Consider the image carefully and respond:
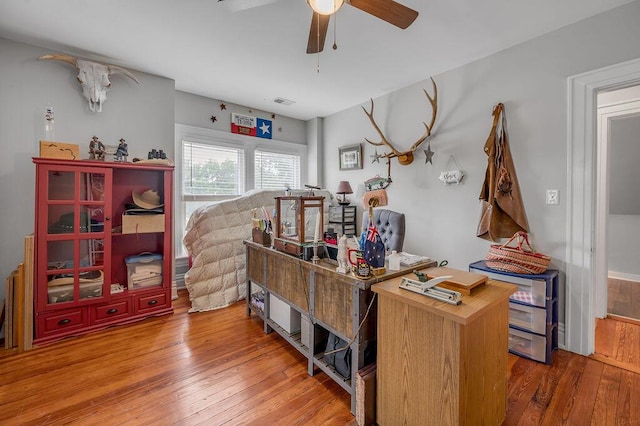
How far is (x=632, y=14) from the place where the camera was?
1.95 m

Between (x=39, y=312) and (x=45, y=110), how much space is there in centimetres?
182

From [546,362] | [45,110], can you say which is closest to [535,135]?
[546,362]

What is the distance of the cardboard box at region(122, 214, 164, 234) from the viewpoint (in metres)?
2.76

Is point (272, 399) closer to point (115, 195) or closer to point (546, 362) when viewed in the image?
point (546, 362)

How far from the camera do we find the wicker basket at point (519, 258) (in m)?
2.17

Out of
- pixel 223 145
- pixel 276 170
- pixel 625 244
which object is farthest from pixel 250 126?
pixel 625 244

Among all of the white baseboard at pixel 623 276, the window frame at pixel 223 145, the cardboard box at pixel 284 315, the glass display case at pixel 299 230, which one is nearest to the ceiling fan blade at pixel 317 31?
the glass display case at pixel 299 230

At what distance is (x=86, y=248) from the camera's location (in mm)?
2584

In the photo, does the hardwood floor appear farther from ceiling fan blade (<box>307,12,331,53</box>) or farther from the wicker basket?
ceiling fan blade (<box>307,12,331,53</box>)

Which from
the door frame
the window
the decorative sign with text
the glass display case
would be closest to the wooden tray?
the glass display case

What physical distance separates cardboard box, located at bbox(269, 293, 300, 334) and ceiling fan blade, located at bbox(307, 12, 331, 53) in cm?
194

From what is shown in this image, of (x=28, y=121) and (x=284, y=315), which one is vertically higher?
(x=28, y=121)

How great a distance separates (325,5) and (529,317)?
2600 mm

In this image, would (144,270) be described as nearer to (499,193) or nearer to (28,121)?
(28,121)
